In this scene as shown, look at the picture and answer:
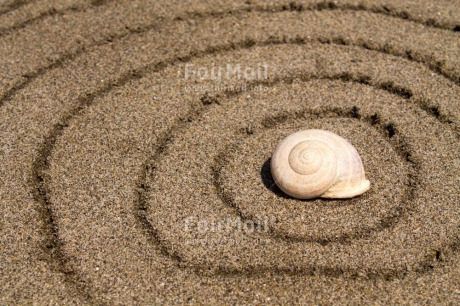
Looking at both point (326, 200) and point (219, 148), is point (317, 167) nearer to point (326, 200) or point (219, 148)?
point (326, 200)

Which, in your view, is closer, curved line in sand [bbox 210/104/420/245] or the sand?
the sand

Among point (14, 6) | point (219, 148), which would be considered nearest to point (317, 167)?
point (219, 148)

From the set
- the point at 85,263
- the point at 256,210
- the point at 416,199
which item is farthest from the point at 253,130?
the point at 85,263

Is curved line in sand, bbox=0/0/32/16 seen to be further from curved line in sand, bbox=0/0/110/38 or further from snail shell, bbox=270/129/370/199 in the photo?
snail shell, bbox=270/129/370/199

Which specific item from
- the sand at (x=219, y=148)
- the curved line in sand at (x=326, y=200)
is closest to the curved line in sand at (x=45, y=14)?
the sand at (x=219, y=148)

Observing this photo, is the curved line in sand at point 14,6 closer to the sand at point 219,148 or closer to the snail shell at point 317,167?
the sand at point 219,148

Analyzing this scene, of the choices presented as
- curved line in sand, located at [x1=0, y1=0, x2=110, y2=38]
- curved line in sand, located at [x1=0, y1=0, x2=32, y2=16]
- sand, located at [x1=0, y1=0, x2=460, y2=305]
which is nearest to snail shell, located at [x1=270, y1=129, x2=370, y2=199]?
sand, located at [x1=0, y1=0, x2=460, y2=305]
